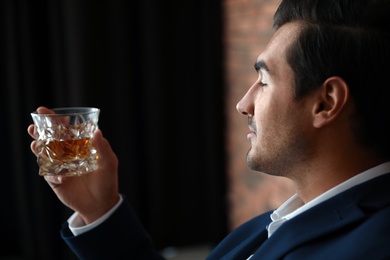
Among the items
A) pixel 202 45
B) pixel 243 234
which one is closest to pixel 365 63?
pixel 243 234

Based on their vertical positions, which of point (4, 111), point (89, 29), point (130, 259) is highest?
point (89, 29)

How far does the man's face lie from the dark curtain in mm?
1938

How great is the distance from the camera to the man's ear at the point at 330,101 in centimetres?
→ 108

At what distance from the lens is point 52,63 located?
2984mm

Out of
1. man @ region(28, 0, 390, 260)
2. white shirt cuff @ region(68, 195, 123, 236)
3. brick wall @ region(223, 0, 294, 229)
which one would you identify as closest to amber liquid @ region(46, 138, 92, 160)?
white shirt cuff @ region(68, 195, 123, 236)

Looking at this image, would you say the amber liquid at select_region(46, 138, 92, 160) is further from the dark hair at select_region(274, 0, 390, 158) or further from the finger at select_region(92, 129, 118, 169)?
the dark hair at select_region(274, 0, 390, 158)

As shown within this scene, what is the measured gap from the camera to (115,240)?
1.47m

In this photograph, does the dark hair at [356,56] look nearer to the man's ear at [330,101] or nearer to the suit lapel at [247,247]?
the man's ear at [330,101]

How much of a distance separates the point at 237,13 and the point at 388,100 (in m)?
2.03

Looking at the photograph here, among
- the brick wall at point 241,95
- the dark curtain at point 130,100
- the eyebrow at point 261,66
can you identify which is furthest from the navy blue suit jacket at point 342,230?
the dark curtain at point 130,100

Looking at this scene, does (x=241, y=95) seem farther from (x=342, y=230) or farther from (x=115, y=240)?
(x=342, y=230)

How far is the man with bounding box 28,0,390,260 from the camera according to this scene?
104 cm

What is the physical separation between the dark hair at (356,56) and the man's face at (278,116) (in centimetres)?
3

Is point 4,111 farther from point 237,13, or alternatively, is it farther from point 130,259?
point 130,259
